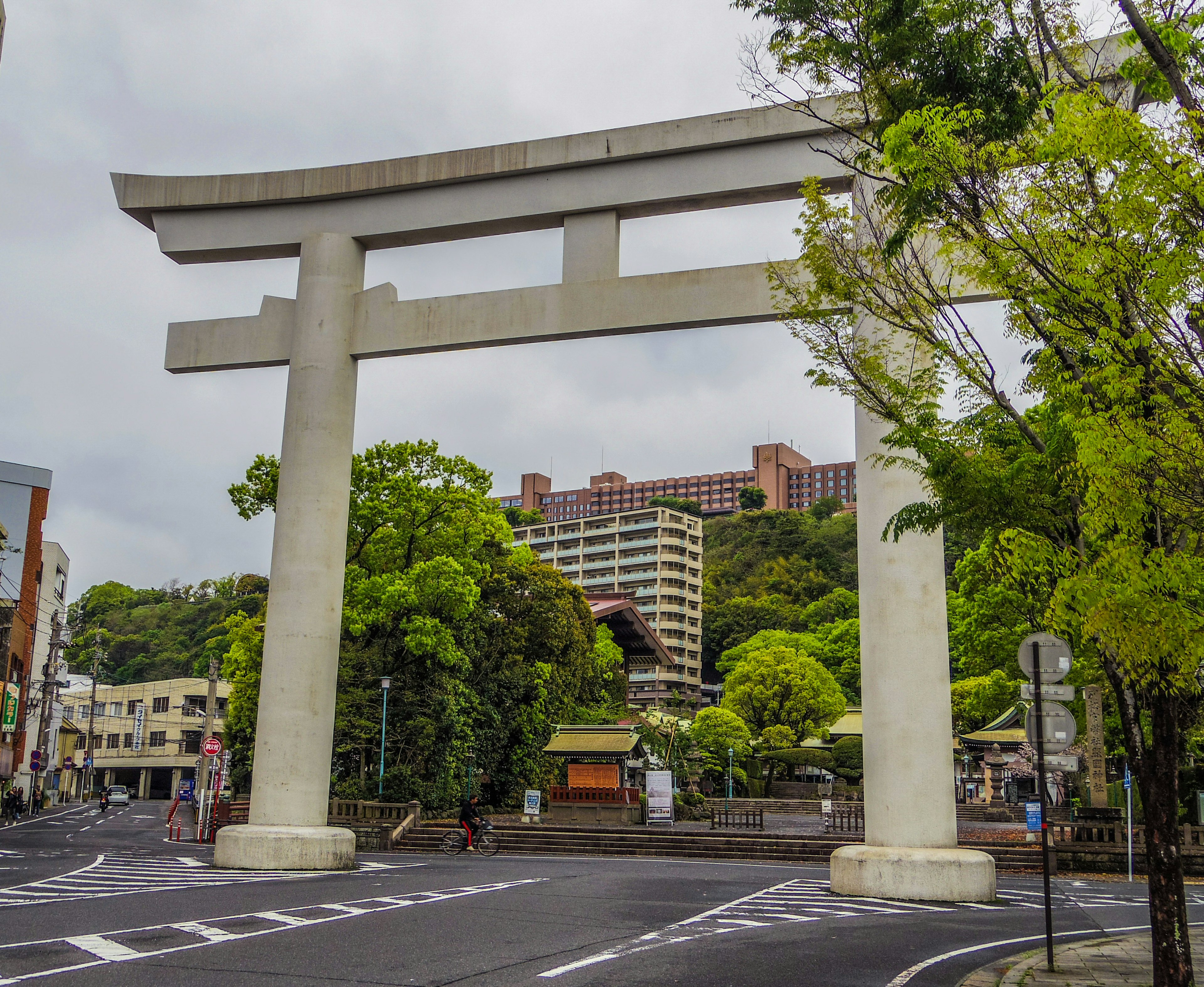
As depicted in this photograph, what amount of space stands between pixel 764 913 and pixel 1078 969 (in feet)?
14.9

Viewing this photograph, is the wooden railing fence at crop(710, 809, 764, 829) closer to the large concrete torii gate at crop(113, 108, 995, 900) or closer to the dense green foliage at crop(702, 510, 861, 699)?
the large concrete torii gate at crop(113, 108, 995, 900)

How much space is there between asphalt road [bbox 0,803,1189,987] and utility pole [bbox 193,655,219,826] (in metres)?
11.6

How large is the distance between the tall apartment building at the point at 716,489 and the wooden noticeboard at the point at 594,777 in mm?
A: 121878

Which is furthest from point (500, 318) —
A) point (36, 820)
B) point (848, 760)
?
point (848, 760)

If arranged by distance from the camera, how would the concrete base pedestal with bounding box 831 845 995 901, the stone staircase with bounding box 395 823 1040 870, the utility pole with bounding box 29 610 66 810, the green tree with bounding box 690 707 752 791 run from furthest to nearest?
the utility pole with bounding box 29 610 66 810
the green tree with bounding box 690 707 752 791
the stone staircase with bounding box 395 823 1040 870
the concrete base pedestal with bounding box 831 845 995 901

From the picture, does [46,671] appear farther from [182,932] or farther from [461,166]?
[182,932]

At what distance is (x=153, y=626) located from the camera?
108 m

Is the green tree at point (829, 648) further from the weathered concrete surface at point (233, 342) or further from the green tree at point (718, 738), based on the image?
the weathered concrete surface at point (233, 342)

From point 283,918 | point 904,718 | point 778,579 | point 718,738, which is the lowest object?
point 283,918

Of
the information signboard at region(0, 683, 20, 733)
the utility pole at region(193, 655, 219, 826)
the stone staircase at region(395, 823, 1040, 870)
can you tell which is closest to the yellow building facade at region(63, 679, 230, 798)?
the information signboard at region(0, 683, 20, 733)

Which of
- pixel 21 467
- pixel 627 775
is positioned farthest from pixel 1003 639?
pixel 21 467

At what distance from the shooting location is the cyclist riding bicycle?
81.5ft

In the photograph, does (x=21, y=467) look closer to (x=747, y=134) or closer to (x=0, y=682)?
(x=0, y=682)

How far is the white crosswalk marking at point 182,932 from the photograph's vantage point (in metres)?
8.23
